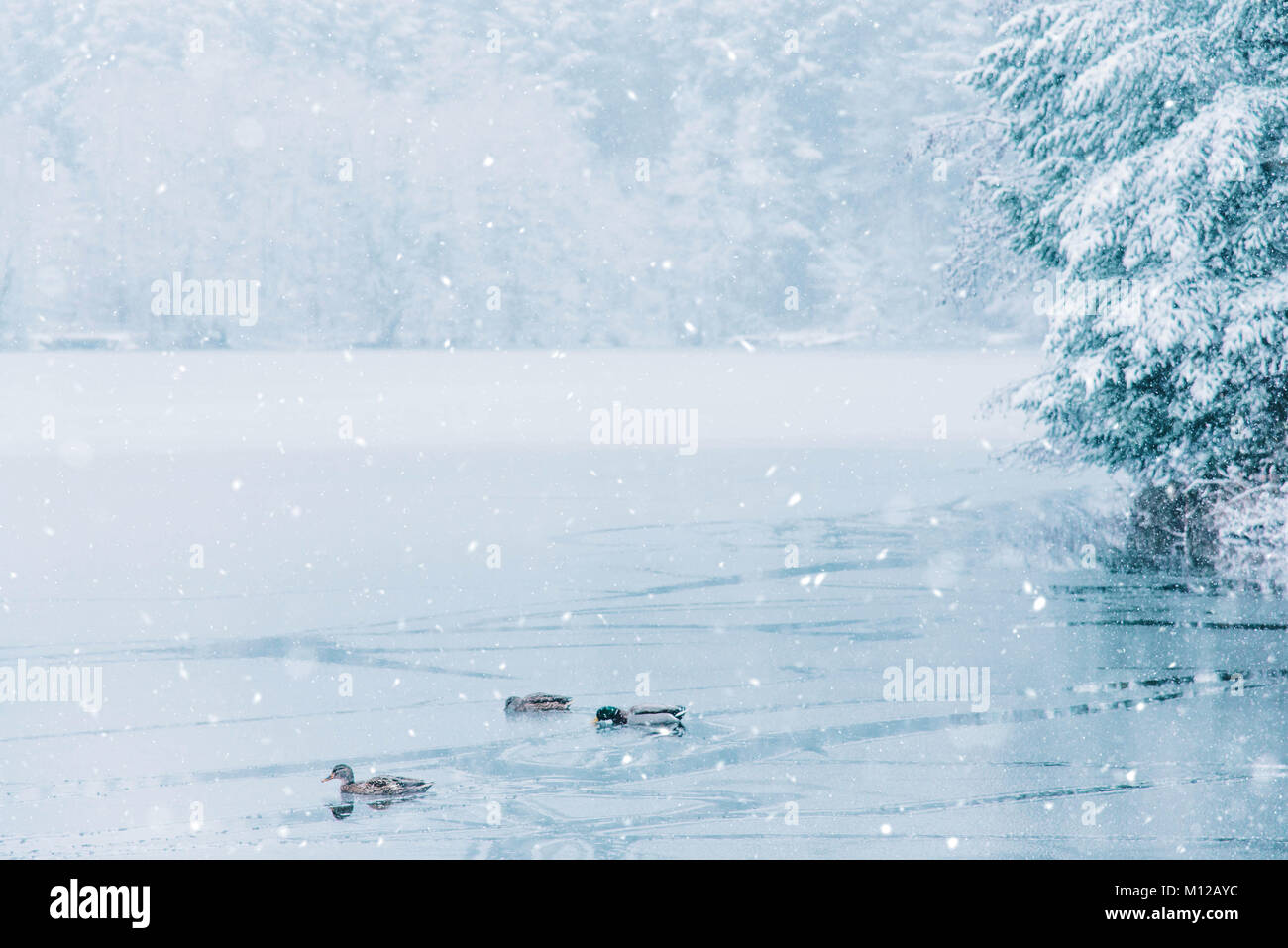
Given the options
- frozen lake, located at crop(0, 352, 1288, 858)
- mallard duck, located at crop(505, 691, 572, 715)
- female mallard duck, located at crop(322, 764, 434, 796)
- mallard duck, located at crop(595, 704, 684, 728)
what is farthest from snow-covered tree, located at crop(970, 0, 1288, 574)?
female mallard duck, located at crop(322, 764, 434, 796)

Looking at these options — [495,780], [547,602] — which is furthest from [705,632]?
[495,780]

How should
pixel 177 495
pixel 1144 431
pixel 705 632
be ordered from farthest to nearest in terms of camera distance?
pixel 177 495, pixel 1144 431, pixel 705 632

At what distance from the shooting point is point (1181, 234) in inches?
638

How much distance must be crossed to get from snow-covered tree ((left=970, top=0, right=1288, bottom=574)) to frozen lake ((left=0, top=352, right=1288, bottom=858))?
5.56 ft

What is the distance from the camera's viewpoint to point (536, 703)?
10.4 metres

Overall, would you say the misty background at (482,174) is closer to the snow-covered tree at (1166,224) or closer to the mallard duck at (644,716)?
the snow-covered tree at (1166,224)

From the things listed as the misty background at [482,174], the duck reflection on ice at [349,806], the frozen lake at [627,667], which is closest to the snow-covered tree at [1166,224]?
the frozen lake at [627,667]

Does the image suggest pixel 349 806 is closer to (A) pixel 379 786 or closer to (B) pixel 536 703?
(A) pixel 379 786

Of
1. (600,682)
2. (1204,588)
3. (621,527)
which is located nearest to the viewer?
(600,682)

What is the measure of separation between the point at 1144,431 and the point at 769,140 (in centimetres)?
7828

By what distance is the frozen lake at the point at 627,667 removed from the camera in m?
8.10

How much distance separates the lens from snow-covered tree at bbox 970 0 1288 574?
53.2 feet

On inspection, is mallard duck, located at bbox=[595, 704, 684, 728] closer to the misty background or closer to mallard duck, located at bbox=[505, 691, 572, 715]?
mallard duck, located at bbox=[505, 691, 572, 715]

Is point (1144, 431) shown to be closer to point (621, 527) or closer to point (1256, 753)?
point (621, 527)
